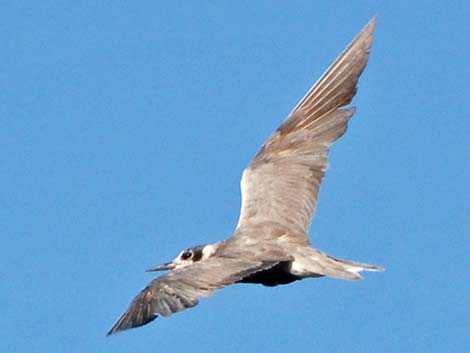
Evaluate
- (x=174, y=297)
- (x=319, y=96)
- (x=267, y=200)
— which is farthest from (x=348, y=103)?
(x=174, y=297)

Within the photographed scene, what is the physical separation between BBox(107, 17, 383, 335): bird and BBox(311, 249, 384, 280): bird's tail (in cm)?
1

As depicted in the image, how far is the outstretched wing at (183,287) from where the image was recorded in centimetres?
1731

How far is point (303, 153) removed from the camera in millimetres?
21938

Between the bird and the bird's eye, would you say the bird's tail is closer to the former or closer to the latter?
the bird

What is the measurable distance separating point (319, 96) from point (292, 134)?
27.5 inches

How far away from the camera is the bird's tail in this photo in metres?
19.0

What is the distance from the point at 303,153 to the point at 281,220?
1449 millimetres

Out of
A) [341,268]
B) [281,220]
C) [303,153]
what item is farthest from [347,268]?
[303,153]

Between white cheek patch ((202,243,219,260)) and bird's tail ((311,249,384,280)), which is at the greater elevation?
white cheek patch ((202,243,219,260))

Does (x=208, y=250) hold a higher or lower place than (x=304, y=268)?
higher

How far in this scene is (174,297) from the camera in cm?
1752

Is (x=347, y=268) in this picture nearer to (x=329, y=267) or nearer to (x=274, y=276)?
(x=329, y=267)

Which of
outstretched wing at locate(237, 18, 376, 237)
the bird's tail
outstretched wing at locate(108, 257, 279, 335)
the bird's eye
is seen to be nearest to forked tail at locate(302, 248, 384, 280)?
the bird's tail

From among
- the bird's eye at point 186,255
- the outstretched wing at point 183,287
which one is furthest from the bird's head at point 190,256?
the outstretched wing at point 183,287
